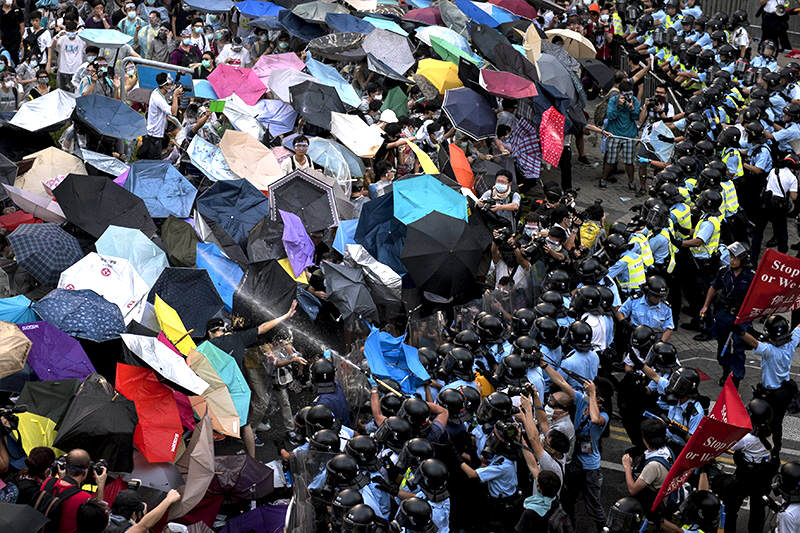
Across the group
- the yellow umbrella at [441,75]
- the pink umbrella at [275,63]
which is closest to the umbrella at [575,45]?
the yellow umbrella at [441,75]

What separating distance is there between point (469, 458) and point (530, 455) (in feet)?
2.16

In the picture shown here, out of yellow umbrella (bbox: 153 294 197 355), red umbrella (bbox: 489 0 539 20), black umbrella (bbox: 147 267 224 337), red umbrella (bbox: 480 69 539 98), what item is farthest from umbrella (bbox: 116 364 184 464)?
red umbrella (bbox: 489 0 539 20)

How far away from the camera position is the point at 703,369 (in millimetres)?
13398

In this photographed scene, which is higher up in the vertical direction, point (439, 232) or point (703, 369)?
point (439, 232)

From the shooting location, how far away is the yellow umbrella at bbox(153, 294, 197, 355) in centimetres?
1016

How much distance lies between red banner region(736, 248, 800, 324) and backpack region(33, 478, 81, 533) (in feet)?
22.0

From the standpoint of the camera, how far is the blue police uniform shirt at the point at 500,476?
8.87 metres

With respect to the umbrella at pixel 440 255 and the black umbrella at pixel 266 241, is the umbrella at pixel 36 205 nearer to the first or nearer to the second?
the black umbrella at pixel 266 241

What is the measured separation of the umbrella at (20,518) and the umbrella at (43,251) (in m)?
4.05

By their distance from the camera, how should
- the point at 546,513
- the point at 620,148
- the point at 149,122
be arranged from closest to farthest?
the point at 546,513 → the point at 149,122 → the point at 620,148

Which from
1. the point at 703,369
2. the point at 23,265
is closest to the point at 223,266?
the point at 23,265

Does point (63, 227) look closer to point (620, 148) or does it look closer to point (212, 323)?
point (212, 323)

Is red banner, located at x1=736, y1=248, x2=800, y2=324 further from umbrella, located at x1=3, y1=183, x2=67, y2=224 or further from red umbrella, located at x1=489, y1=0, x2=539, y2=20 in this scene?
red umbrella, located at x1=489, y1=0, x2=539, y2=20

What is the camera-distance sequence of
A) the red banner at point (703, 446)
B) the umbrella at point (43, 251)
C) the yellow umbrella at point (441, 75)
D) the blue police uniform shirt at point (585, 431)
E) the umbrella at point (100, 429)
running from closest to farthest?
1. the red banner at point (703, 446)
2. the umbrella at point (100, 429)
3. the blue police uniform shirt at point (585, 431)
4. the umbrella at point (43, 251)
5. the yellow umbrella at point (441, 75)
